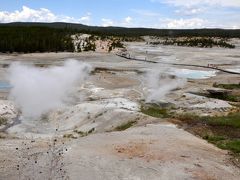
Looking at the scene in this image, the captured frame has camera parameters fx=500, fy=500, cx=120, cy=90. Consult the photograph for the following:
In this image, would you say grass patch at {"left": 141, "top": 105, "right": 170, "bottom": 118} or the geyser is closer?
grass patch at {"left": 141, "top": 105, "right": 170, "bottom": 118}

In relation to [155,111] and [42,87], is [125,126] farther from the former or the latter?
[42,87]

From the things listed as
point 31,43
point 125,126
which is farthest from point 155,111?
point 31,43

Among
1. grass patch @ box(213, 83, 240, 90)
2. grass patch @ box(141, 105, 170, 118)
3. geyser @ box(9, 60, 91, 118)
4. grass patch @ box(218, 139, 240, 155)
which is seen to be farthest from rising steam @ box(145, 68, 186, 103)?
grass patch @ box(218, 139, 240, 155)

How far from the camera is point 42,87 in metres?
35.0

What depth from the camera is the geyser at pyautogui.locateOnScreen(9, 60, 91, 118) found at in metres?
29.2

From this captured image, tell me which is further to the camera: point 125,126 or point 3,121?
point 3,121

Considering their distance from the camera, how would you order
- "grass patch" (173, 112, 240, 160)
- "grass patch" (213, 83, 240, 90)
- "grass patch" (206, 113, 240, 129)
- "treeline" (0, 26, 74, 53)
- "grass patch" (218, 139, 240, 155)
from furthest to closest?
"treeline" (0, 26, 74, 53) → "grass patch" (213, 83, 240, 90) → "grass patch" (206, 113, 240, 129) → "grass patch" (173, 112, 240, 160) → "grass patch" (218, 139, 240, 155)

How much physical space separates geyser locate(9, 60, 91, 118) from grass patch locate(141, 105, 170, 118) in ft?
17.5

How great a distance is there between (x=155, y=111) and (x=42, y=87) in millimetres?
10928

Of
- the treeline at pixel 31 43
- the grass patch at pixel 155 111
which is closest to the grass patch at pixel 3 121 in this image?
the grass patch at pixel 155 111

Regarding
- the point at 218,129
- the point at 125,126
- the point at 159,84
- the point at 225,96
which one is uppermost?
the point at 218,129

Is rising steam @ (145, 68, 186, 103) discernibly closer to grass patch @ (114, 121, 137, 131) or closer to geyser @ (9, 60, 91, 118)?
geyser @ (9, 60, 91, 118)

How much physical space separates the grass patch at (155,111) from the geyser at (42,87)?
17.5ft

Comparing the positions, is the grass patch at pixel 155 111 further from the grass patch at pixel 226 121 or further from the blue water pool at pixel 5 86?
the blue water pool at pixel 5 86
